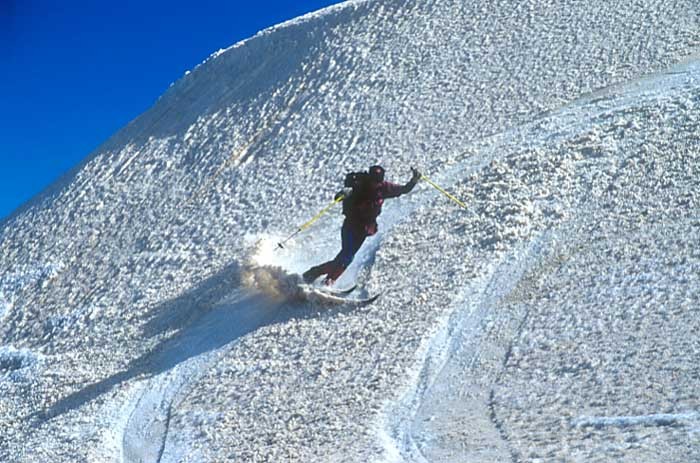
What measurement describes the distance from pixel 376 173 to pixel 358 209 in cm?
68

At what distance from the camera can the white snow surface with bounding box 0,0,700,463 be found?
12414 millimetres

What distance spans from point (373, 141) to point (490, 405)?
10.9 metres

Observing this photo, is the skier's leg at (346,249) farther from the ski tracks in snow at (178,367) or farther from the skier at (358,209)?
the ski tracks in snow at (178,367)

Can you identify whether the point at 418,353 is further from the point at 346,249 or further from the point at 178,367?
the point at 178,367

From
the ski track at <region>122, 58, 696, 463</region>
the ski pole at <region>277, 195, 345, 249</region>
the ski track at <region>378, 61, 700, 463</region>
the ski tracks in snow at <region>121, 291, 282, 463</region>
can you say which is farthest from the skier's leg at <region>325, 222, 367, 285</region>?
the ski track at <region>378, 61, 700, 463</region>

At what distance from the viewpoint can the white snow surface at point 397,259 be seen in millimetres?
12414

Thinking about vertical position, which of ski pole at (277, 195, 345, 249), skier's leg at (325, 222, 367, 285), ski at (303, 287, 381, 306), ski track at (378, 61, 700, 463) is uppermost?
ski pole at (277, 195, 345, 249)

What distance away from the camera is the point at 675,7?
2503 cm

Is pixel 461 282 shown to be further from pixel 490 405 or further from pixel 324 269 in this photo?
pixel 490 405

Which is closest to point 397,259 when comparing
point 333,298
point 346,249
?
point 346,249

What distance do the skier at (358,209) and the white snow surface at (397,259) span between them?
367mm

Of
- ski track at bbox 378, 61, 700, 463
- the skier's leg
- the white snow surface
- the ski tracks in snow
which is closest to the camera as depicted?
ski track at bbox 378, 61, 700, 463

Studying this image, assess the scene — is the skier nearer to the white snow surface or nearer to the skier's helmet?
the skier's helmet

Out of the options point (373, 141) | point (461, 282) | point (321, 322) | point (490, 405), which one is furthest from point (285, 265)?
point (490, 405)
